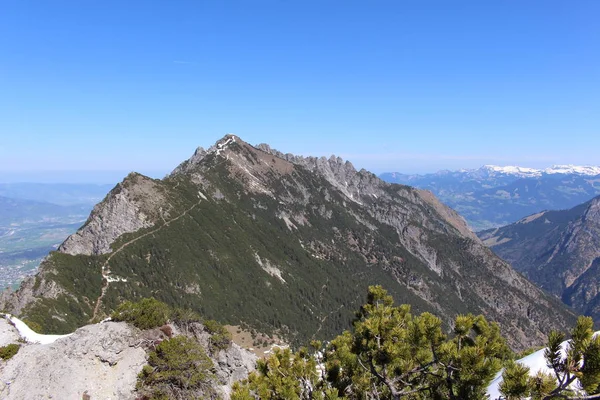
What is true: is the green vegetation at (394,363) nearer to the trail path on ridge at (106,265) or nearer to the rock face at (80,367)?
the rock face at (80,367)

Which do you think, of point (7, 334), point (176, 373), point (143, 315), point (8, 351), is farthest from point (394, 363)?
point (7, 334)

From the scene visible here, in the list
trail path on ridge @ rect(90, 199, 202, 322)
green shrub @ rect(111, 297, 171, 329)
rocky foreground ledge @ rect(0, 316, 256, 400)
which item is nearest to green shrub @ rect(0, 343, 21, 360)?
rocky foreground ledge @ rect(0, 316, 256, 400)

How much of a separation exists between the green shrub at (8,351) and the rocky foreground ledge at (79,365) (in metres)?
0.34

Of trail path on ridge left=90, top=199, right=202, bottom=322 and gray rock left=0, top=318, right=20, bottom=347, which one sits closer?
gray rock left=0, top=318, right=20, bottom=347

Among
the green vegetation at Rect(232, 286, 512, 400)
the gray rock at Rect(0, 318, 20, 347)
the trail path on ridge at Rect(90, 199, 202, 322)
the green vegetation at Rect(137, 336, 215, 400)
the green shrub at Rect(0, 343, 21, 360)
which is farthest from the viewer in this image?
the trail path on ridge at Rect(90, 199, 202, 322)

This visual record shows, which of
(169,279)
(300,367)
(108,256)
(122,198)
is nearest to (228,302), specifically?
(169,279)

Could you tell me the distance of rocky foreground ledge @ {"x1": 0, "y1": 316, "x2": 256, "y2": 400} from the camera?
3288 cm

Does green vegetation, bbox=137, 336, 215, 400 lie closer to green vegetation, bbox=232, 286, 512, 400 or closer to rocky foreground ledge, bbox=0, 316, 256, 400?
rocky foreground ledge, bbox=0, 316, 256, 400

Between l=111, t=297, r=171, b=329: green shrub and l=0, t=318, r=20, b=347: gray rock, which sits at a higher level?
l=111, t=297, r=171, b=329: green shrub

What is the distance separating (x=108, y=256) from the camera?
445ft

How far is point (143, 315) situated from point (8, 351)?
484 inches

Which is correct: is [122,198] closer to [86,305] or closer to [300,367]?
[86,305]

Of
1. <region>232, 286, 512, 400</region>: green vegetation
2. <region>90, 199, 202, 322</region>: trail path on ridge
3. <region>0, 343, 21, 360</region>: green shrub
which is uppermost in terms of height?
<region>232, 286, 512, 400</region>: green vegetation

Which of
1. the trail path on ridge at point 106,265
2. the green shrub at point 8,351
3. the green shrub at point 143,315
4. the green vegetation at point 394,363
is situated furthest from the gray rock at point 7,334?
the trail path on ridge at point 106,265
